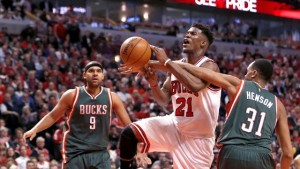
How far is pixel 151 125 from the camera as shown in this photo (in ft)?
22.0

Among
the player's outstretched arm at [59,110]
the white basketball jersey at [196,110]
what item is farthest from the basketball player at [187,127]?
the player's outstretched arm at [59,110]

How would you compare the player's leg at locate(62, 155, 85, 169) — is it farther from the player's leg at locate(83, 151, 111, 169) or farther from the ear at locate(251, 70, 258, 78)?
the ear at locate(251, 70, 258, 78)

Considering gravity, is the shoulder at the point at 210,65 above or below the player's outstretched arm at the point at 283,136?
above

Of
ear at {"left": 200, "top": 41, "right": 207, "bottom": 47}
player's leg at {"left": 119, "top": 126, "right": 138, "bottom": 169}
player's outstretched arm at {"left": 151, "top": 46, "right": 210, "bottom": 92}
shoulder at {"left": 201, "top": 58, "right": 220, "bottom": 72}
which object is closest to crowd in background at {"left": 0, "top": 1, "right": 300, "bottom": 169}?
player's leg at {"left": 119, "top": 126, "right": 138, "bottom": 169}

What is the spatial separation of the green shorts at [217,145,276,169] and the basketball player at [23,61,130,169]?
209 centimetres

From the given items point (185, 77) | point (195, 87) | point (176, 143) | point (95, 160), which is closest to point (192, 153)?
point (176, 143)

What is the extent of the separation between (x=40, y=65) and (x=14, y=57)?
659 millimetres

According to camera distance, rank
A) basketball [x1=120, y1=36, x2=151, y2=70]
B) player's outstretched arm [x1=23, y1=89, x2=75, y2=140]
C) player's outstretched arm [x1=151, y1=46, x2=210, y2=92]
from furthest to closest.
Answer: player's outstretched arm [x1=23, y1=89, x2=75, y2=140]
basketball [x1=120, y1=36, x2=151, y2=70]
player's outstretched arm [x1=151, y1=46, x2=210, y2=92]

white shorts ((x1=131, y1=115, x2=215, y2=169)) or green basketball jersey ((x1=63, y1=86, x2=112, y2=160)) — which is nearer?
white shorts ((x1=131, y1=115, x2=215, y2=169))

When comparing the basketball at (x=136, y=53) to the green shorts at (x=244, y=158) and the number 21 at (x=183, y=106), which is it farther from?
the green shorts at (x=244, y=158)

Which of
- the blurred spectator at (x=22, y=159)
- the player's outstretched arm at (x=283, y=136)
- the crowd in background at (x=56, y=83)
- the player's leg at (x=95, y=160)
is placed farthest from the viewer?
the crowd in background at (x=56, y=83)

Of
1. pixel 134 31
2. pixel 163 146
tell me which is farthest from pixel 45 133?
pixel 134 31

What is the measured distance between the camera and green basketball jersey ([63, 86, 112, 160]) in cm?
743

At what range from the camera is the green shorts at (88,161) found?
291 inches
